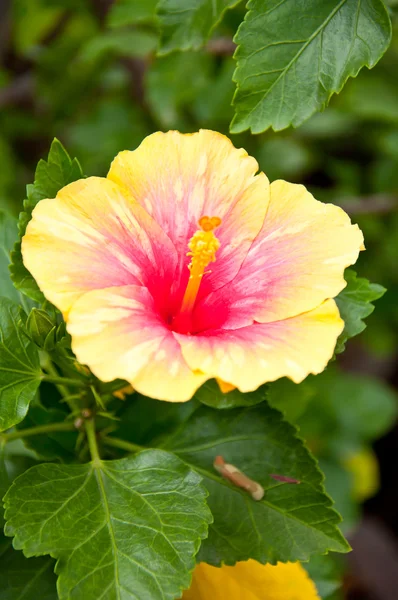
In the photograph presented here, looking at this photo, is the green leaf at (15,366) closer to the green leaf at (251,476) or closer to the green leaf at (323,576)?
the green leaf at (251,476)

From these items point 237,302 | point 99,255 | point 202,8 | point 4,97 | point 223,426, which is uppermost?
point 202,8

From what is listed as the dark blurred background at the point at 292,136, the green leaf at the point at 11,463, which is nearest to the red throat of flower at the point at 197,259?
the green leaf at the point at 11,463

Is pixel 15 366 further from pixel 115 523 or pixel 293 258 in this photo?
pixel 293 258

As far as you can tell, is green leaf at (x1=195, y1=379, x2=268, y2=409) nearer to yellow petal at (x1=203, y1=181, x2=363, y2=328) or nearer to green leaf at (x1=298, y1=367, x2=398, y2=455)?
yellow petal at (x1=203, y1=181, x2=363, y2=328)

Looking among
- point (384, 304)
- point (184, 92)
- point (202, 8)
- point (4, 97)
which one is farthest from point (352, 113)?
point (202, 8)

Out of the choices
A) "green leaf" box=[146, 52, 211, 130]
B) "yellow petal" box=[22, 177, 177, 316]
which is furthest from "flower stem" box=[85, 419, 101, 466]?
"green leaf" box=[146, 52, 211, 130]

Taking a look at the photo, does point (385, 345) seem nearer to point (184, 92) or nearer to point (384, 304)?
point (384, 304)
